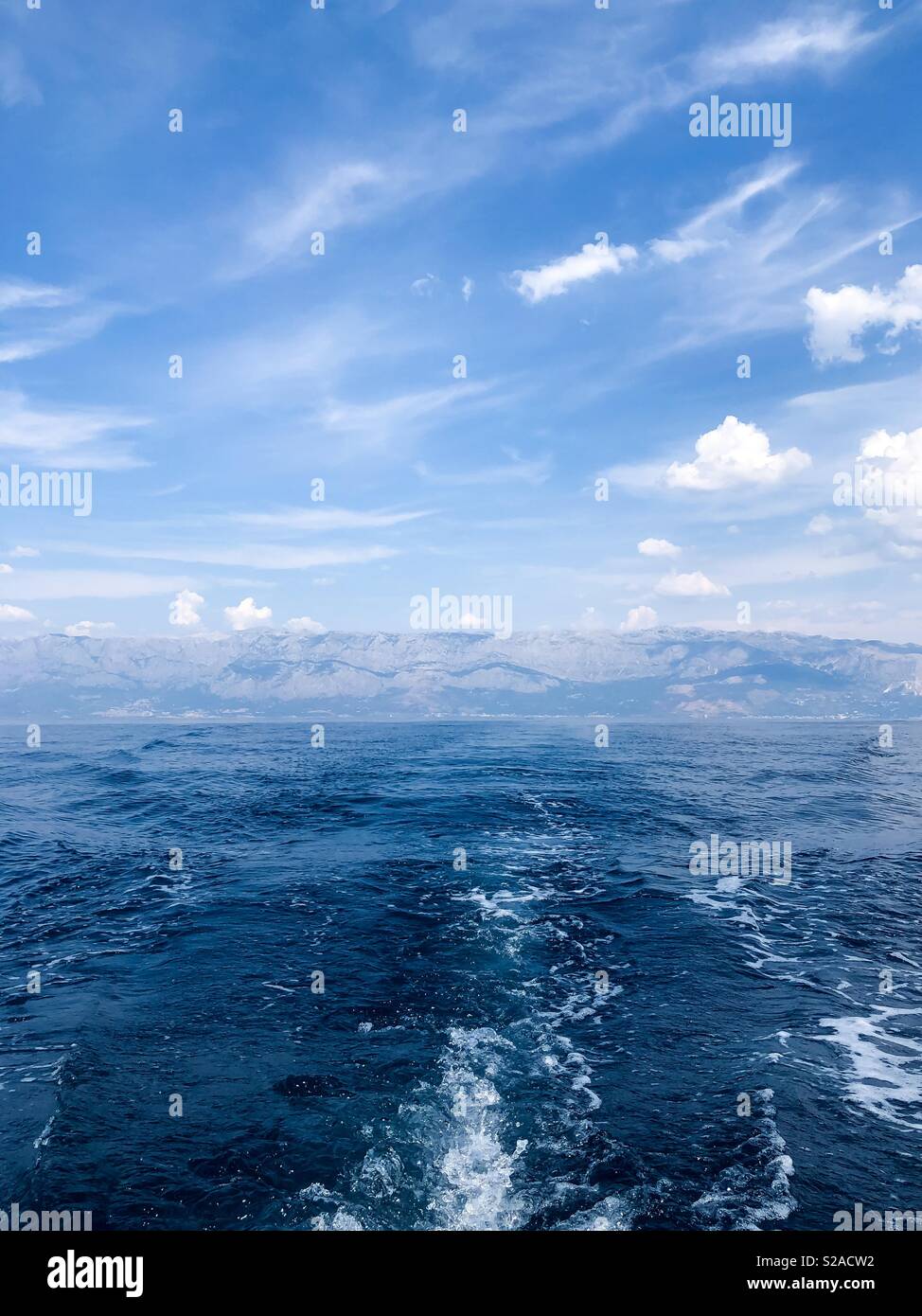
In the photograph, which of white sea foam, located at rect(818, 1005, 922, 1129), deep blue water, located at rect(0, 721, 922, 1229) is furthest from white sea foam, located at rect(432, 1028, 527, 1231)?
white sea foam, located at rect(818, 1005, 922, 1129)

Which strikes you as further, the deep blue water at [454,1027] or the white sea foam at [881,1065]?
the white sea foam at [881,1065]

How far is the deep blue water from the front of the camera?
15.2m

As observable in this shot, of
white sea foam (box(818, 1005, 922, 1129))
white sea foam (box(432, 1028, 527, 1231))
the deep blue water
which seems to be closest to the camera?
white sea foam (box(432, 1028, 527, 1231))

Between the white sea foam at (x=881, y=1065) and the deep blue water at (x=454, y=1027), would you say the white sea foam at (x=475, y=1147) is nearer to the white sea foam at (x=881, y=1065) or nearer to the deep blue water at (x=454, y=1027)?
the deep blue water at (x=454, y=1027)

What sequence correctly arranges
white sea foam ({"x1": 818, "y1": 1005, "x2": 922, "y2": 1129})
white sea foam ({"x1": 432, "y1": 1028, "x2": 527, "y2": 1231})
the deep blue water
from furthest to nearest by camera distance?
white sea foam ({"x1": 818, "y1": 1005, "x2": 922, "y2": 1129}) → the deep blue water → white sea foam ({"x1": 432, "y1": 1028, "x2": 527, "y2": 1231})

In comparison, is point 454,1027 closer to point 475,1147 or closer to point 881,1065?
point 475,1147

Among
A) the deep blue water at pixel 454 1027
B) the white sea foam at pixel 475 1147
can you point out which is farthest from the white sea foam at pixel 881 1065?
the white sea foam at pixel 475 1147

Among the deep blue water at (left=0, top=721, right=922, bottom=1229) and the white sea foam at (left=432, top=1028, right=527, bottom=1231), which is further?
the deep blue water at (left=0, top=721, right=922, bottom=1229)

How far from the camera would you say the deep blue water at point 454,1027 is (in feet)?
49.9

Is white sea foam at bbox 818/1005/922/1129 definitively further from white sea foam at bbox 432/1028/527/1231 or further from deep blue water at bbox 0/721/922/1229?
white sea foam at bbox 432/1028/527/1231

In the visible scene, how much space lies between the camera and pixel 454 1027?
2231cm

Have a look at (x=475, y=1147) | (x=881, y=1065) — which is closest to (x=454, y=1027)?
(x=475, y=1147)

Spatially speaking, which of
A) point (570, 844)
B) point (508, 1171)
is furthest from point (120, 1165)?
point (570, 844)
